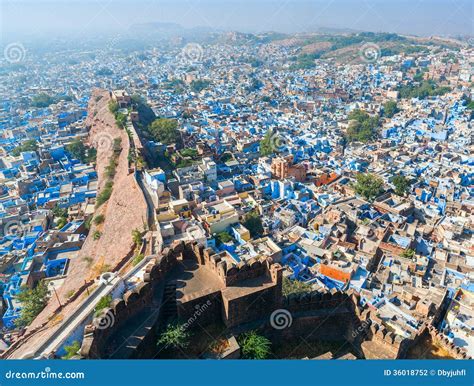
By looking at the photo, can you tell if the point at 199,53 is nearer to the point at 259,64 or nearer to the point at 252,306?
the point at 259,64

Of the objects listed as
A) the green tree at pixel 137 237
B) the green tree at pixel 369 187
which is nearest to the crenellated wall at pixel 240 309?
the green tree at pixel 137 237

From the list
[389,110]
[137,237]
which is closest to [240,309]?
[137,237]

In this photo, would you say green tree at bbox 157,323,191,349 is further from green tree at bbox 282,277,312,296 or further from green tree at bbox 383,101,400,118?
green tree at bbox 383,101,400,118

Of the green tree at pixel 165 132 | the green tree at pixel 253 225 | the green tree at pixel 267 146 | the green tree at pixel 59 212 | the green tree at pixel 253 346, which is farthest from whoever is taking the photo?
the green tree at pixel 267 146

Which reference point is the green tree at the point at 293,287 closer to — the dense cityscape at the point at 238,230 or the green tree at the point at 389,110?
the dense cityscape at the point at 238,230

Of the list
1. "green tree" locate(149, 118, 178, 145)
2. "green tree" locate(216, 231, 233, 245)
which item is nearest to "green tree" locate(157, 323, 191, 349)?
"green tree" locate(216, 231, 233, 245)

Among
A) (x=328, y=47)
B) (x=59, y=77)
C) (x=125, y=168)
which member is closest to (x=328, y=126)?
(x=125, y=168)
